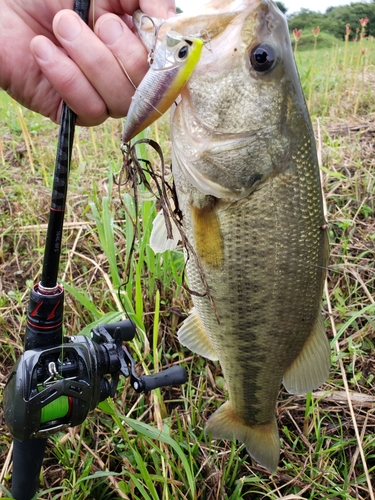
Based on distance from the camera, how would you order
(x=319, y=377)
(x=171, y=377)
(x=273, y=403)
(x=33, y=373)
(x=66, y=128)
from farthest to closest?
(x=273, y=403)
(x=319, y=377)
(x=171, y=377)
(x=66, y=128)
(x=33, y=373)

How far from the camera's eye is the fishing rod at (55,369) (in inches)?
49.3

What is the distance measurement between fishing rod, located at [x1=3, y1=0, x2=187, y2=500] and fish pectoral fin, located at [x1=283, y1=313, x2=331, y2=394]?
1.77ft

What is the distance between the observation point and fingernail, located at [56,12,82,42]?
4.25ft

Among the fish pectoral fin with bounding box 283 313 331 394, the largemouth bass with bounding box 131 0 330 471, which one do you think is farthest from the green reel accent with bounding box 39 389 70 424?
the fish pectoral fin with bounding box 283 313 331 394

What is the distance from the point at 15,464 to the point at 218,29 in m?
1.57

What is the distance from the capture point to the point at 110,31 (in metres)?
1.36

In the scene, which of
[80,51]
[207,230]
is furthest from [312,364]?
[80,51]

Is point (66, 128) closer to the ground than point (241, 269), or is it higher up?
higher up

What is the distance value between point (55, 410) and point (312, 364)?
1.00m

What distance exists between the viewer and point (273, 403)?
6.00 feet

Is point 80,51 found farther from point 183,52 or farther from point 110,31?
point 183,52

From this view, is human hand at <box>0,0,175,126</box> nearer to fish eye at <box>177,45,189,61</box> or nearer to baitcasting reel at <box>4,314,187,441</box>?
fish eye at <box>177,45,189,61</box>

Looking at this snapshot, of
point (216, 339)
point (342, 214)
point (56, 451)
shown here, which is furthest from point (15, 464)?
point (342, 214)

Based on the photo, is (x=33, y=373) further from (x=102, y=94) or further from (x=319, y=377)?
(x=319, y=377)
